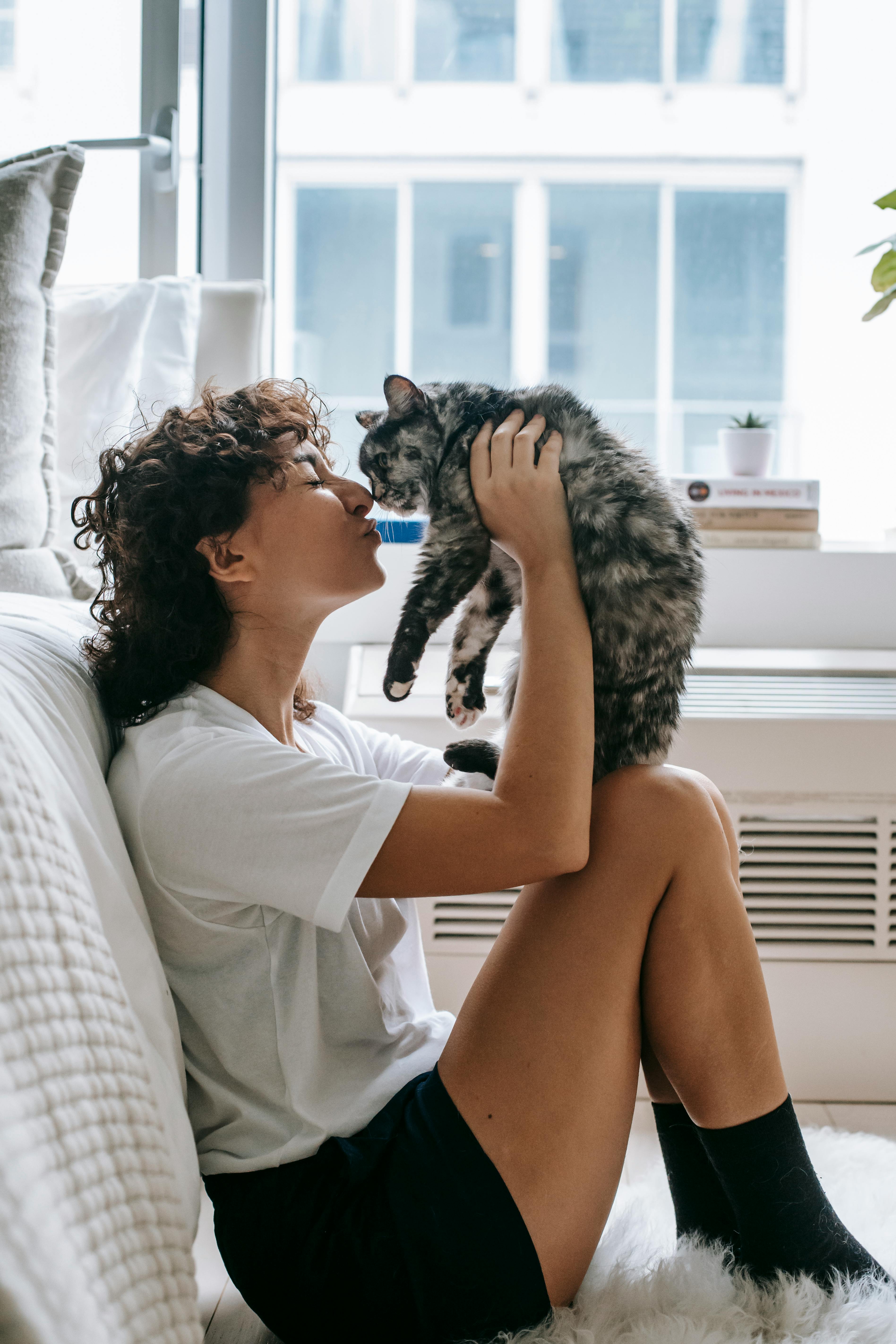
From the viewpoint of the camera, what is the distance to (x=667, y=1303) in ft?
3.34

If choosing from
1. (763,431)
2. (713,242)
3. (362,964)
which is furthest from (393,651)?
(713,242)

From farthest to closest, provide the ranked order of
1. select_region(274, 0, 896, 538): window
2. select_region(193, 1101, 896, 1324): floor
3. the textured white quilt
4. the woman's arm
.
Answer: select_region(274, 0, 896, 538): window, select_region(193, 1101, 896, 1324): floor, the woman's arm, the textured white quilt

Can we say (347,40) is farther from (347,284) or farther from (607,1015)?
(607,1015)

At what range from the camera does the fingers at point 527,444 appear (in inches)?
45.6

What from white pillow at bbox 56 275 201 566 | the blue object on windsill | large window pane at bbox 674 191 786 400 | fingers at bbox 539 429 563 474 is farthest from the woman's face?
large window pane at bbox 674 191 786 400

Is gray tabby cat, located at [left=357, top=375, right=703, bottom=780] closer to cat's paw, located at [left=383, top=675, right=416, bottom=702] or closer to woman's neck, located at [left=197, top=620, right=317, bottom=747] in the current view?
cat's paw, located at [left=383, top=675, right=416, bottom=702]

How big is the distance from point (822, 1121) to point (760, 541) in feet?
3.80

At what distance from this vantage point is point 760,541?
2.17 meters

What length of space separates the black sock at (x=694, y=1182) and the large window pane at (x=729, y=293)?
265 centimetres

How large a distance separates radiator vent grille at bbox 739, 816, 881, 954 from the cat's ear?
91 centimetres

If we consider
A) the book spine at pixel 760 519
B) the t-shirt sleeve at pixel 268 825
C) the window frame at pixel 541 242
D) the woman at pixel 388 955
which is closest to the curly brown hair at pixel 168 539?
the woman at pixel 388 955

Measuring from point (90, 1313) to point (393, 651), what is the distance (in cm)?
78

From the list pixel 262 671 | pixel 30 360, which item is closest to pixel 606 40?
pixel 30 360

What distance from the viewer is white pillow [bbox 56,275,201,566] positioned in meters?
1.62
